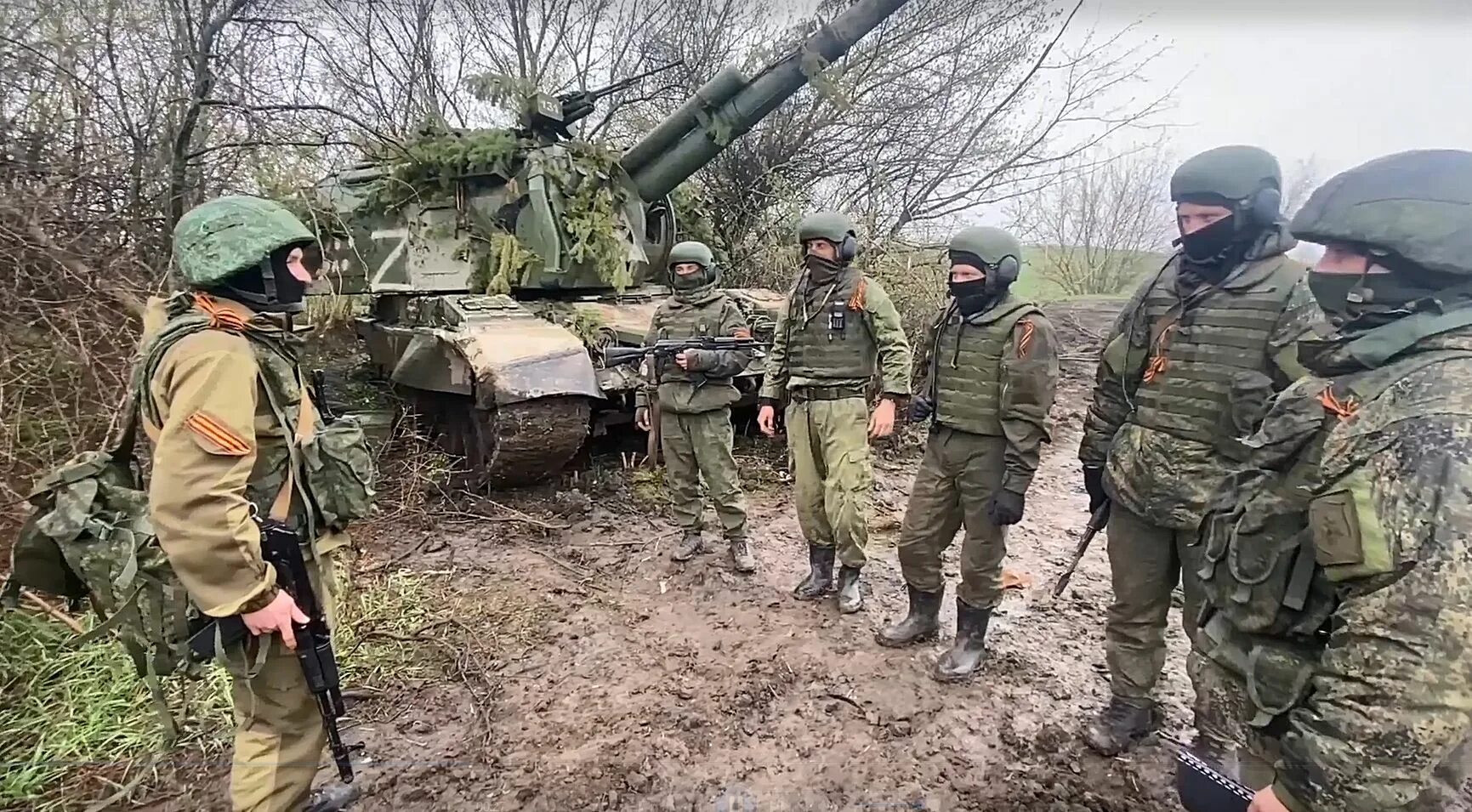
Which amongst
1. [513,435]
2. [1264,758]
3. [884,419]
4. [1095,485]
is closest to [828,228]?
[884,419]

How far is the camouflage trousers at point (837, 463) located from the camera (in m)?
4.13

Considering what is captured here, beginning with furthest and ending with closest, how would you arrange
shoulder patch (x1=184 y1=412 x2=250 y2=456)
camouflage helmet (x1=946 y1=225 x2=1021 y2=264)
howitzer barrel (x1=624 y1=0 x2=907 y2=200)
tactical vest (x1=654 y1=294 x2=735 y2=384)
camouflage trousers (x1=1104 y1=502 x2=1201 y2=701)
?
howitzer barrel (x1=624 y1=0 x2=907 y2=200) → tactical vest (x1=654 y1=294 x2=735 y2=384) → camouflage helmet (x1=946 y1=225 x2=1021 y2=264) → camouflage trousers (x1=1104 y1=502 x2=1201 y2=701) → shoulder patch (x1=184 y1=412 x2=250 y2=456)

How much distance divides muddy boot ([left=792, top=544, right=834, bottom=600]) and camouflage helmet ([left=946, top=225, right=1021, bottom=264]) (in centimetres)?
183

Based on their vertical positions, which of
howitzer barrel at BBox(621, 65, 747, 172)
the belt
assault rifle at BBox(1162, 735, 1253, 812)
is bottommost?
assault rifle at BBox(1162, 735, 1253, 812)

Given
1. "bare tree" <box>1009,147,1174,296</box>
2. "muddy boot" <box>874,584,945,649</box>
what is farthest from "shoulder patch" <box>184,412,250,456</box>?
"bare tree" <box>1009,147,1174,296</box>

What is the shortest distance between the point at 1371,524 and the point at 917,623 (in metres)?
2.74

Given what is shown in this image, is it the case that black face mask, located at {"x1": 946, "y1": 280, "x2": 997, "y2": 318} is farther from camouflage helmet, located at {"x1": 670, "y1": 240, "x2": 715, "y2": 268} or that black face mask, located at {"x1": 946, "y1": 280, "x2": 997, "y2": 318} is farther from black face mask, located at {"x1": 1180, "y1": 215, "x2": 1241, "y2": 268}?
camouflage helmet, located at {"x1": 670, "y1": 240, "x2": 715, "y2": 268}

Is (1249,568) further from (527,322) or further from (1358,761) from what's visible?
(527,322)

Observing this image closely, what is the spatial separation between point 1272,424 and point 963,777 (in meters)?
1.81

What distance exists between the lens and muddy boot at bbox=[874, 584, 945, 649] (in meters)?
3.89

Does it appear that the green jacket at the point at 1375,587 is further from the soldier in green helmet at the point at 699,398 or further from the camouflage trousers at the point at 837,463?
the soldier in green helmet at the point at 699,398

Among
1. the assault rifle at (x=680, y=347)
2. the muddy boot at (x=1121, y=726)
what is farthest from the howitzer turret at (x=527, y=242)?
the muddy boot at (x=1121, y=726)

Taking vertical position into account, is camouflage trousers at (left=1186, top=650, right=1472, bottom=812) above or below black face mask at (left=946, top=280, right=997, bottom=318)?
below

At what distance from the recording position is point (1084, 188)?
15445 millimetres
